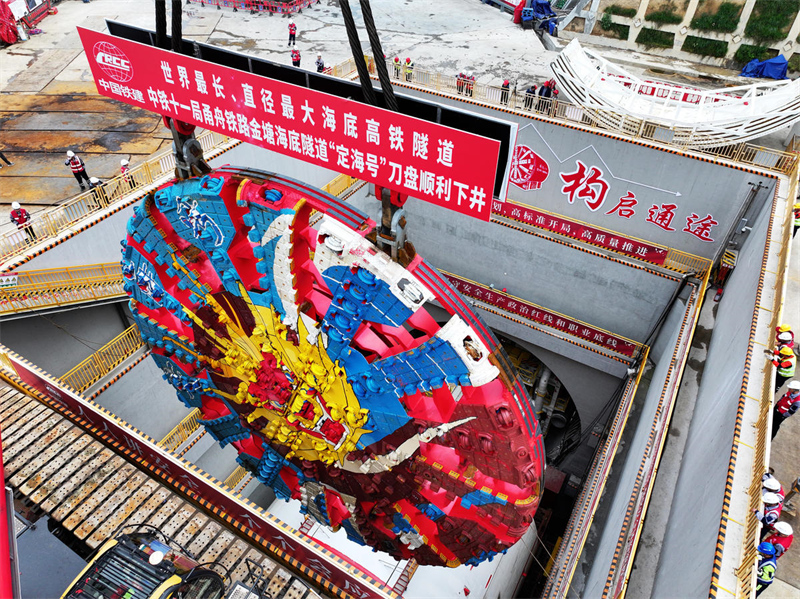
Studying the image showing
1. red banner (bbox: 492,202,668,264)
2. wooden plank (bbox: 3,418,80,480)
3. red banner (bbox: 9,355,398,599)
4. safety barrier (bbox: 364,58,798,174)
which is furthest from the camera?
red banner (bbox: 492,202,668,264)

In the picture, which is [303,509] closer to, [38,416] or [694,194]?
[38,416]

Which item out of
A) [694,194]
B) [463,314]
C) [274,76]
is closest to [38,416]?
[274,76]

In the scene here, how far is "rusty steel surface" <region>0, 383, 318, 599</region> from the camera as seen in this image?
612 cm

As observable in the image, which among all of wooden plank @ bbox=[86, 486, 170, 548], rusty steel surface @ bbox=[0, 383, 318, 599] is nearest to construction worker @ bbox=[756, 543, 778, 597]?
rusty steel surface @ bbox=[0, 383, 318, 599]

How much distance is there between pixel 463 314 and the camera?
558 cm

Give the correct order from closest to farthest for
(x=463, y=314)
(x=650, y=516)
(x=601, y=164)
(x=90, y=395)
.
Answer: (x=463, y=314) → (x=650, y=516) → (x=90, y=395) → (x=601, y=164)

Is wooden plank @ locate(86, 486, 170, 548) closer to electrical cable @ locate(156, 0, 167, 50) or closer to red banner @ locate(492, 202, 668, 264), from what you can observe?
electrical cable @ locate(156, 0, 167, 50)

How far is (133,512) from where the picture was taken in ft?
21.3

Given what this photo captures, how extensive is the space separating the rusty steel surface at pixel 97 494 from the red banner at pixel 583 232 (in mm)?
11700

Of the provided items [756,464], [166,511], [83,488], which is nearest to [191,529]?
[166,511]

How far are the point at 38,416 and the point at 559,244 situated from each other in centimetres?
1254

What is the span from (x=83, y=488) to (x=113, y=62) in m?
5.48

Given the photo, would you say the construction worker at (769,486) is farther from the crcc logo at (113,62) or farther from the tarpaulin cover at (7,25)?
the tarpaulin cover at (7,25)

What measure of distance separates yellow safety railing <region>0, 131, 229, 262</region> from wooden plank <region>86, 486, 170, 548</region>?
20.8 ft
